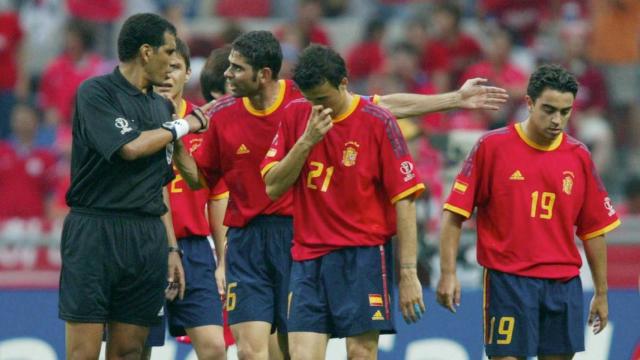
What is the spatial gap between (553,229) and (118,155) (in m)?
2.59

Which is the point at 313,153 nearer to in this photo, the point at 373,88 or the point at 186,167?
the point at 186,167

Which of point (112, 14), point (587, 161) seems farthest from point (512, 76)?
point (587, 161)

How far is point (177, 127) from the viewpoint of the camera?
7.78 metres

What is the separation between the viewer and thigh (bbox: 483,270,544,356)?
27.0 ft

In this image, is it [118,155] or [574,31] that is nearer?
[118,155]

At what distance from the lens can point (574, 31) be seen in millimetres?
16500

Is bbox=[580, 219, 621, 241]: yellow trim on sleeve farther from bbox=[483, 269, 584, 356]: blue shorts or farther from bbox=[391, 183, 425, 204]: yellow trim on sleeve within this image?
bbox=[391, 183, 425, 204]: yellow trim on sleeve

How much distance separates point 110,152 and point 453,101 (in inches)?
85.3

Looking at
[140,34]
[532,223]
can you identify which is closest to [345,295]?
[532,223]

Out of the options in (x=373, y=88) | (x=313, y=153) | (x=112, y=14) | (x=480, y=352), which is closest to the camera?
(x=313, y=153)

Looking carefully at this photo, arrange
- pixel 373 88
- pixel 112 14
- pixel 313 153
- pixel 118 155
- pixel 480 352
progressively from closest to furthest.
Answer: pixel 118 155, pixel 313 153, pixel 480 352, pixel 373 88, pixel 112 14

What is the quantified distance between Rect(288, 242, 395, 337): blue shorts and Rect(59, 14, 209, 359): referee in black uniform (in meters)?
0.83

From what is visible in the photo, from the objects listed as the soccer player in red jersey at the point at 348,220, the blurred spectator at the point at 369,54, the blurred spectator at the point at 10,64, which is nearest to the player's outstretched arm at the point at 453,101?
the soccer player in red jersey at the point at 348,220

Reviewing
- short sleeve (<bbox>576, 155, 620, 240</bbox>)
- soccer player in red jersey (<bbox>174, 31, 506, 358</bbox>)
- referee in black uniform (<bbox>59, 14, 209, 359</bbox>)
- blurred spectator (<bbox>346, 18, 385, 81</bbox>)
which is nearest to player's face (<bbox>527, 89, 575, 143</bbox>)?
short sleeve (<bbox>576, 155, 620, 240</bbox>)
